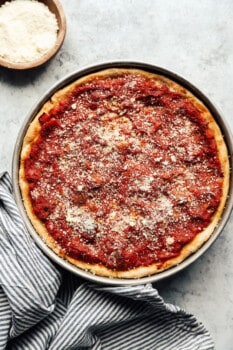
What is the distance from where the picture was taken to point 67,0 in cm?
395

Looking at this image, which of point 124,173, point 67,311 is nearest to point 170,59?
point 124,173

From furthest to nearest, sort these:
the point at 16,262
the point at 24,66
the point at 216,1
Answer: the point at 216,1 < the point at 24,66 < the point at 16,262

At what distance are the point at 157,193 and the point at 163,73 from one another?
2.21ft

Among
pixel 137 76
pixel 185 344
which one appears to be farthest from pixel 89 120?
pixel 185 344

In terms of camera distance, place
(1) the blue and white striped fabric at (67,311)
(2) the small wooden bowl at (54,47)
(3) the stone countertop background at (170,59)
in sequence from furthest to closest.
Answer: (3) the stone countertop background at (170,59) → (2) the small wooden bowl at (54,47) → (1) the blue and white striped fabric at (67,311)

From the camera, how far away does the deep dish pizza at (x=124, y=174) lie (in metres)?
3.54

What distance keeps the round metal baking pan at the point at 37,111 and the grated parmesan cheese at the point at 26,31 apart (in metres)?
0.34

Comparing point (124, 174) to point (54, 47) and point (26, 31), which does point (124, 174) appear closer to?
point (54, 47)

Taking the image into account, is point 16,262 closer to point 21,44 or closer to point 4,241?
point 4,241

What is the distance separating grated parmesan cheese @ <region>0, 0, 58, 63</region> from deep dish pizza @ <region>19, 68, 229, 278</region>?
1.20 ft

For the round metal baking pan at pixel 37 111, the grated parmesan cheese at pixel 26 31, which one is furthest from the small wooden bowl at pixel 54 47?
the round metal baking pan at pixel 37 111

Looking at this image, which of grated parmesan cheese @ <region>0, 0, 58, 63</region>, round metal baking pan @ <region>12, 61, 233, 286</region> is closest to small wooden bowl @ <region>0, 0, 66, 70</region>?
grated parmesan cheese @ <region>0, 0, 58, 63</region>

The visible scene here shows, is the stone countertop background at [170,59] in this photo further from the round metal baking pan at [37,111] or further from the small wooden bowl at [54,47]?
the round metal baking pan at [37,111]

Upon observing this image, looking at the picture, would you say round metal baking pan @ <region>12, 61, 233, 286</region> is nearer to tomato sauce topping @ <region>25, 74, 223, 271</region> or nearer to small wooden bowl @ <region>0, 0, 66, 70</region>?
tomato sauce topping @ <region>25, 74, 223, 271</region>
